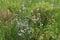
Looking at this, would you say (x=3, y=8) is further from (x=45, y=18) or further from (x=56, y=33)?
(x=56, y=33)

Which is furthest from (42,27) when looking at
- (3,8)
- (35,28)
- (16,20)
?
(3,8)

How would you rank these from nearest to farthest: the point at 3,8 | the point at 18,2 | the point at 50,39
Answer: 1. the point at 50,39
2. the point at 3,8
3. the point at 18,2

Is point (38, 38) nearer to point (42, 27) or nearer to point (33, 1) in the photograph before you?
point (42, 27)

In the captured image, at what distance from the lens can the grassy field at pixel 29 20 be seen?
3.76 metres

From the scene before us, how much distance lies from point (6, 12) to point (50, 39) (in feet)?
2.91

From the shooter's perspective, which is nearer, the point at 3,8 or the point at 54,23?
the point at 54,23

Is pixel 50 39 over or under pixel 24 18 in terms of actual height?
under

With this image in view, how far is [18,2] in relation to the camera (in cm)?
464

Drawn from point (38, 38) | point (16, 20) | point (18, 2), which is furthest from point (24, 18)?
point (18, 2)

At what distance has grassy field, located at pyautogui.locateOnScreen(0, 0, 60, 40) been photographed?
3.76 m

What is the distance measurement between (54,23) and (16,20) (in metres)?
0.61

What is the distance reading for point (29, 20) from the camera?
392 cm

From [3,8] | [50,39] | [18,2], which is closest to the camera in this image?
[50,39]

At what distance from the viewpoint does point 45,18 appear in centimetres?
412
